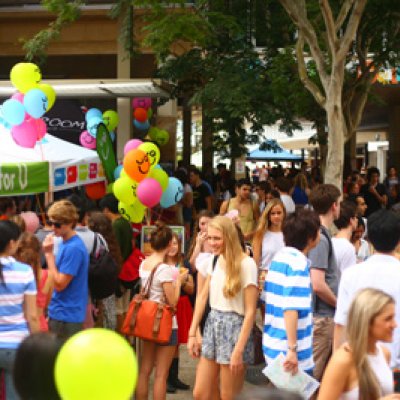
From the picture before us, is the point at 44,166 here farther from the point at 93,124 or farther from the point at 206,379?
the point at 206,379

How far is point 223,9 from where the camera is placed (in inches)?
624

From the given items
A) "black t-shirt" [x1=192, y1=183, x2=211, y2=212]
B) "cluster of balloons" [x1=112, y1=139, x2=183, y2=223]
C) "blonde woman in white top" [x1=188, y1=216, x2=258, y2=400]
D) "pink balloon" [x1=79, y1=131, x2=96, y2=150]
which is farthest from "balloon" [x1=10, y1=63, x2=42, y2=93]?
"black t-shirt" [x1=192, y1=183, x2=211, y2=212]

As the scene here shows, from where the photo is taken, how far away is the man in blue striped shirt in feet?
16.9

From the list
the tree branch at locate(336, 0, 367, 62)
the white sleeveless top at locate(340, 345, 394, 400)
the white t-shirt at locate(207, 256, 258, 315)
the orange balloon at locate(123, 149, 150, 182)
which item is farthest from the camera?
the tree branch at locate(336, 0, 367, 62)

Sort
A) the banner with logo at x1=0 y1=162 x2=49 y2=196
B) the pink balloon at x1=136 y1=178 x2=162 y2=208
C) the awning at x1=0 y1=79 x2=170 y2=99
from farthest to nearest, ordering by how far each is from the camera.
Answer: the awning at x1=0 y1=79 x2=170 y2=99, the pink balloon at x1=136 y1=178 x2=162 y2=208, the banner with logo at x1=0 y1=162 x2=49 y2=196

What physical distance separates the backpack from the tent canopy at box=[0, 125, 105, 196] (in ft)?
5.20

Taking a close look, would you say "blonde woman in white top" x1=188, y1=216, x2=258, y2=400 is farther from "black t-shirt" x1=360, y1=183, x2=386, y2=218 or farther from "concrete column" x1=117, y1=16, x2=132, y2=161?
"concrete column" x1=117, y1=16, x2=132, y2=161

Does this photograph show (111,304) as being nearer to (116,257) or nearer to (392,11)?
(116,257)

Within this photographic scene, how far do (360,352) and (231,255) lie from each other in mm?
2276

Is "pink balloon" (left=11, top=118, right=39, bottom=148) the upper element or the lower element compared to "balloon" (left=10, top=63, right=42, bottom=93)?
lower

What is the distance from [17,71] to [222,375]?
18.3 feet

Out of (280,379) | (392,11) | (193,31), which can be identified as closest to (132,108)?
(193,31)

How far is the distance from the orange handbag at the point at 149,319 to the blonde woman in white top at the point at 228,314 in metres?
0.66

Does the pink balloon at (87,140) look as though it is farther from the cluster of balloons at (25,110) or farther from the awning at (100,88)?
the cluster of balloons at (25,110)
